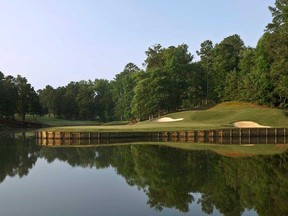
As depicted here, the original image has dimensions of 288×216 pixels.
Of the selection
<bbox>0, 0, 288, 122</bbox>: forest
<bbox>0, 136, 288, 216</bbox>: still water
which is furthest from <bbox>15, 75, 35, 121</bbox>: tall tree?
<bbox>0, 136, 288, 216</bbox>: still water

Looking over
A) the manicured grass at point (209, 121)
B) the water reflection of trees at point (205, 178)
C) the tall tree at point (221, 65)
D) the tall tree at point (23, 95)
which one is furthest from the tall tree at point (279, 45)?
the tall tree at point (23, 95)

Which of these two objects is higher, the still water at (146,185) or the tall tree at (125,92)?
the tall tree at (125,92)

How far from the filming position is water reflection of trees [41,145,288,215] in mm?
14742

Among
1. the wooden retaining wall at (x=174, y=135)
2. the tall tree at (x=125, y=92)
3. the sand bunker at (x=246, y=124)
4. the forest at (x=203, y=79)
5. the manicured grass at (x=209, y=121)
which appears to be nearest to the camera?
the wooden retaining wall at (x=174, y=135)

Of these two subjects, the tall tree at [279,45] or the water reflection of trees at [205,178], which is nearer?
the water reflection of trees at [205,178]

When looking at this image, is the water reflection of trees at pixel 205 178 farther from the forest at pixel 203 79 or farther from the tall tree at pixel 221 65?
the tall tree at pixel 221 65

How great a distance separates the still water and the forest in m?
41.0

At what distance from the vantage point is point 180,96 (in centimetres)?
9375

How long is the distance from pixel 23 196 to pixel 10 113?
86778 mm

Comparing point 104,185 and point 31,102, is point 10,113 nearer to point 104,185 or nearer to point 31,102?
point 31,102

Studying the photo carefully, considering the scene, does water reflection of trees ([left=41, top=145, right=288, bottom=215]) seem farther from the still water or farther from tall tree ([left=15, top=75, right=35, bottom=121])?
tall tree ([left=15, top=75, right=35, bottom=121])

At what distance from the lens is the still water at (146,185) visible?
14.1 meters

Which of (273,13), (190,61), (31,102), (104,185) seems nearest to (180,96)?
(190,61)

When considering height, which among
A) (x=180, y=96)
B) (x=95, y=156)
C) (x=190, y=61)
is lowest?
(x=95, y=156)
